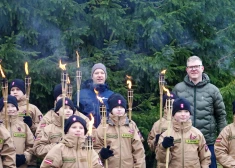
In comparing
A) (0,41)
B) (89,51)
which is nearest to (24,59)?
(0,41)

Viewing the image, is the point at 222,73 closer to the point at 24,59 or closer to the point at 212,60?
the point at 212,60

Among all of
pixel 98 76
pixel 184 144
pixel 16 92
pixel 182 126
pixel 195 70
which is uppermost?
pixel 195 70

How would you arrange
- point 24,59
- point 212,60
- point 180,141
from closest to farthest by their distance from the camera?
point 180,141 < point 24,59 < point 212,60

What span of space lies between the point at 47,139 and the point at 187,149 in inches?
75.8

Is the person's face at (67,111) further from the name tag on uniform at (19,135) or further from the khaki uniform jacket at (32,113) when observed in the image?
the khaki uniform jacket at (32,113)

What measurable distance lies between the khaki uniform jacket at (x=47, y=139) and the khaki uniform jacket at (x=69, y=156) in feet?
2.58

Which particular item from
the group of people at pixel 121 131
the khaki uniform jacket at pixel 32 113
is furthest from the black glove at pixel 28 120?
the khaki uniform jacket at pixel 32 113

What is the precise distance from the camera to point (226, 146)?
861 centimetres

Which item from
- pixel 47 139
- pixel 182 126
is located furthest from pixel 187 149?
pixel 47 139

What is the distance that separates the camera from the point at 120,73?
429 inches

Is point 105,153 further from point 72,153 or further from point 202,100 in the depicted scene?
point 202,100

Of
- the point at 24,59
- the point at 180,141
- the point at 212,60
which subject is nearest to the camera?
the point at 180,141

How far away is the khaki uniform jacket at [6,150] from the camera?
791 cm

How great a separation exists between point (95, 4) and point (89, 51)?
846 millimetres
